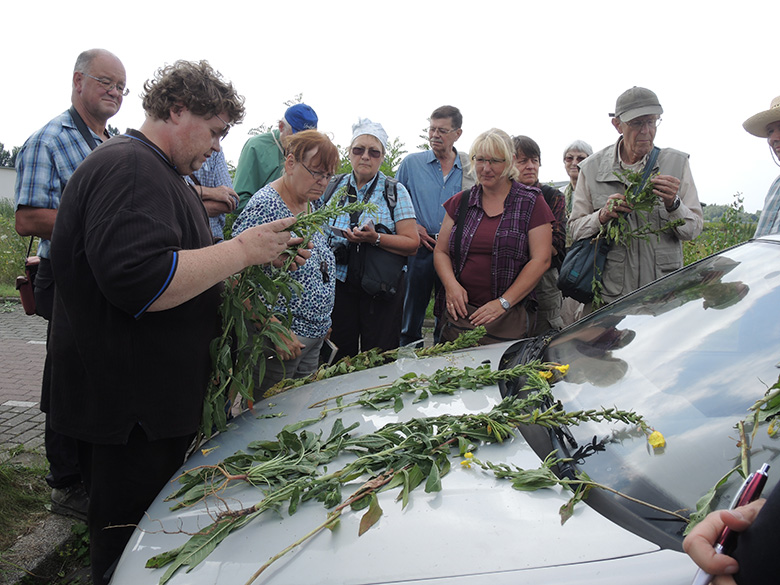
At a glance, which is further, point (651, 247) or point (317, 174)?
point (651, 247)

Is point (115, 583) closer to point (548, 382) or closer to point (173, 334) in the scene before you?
point (173, 334)

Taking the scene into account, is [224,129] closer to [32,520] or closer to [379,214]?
[379,214]

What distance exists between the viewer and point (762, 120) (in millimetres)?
3752

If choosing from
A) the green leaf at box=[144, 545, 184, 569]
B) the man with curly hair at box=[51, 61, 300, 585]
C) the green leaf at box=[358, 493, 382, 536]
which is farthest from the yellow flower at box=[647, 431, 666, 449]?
the man with curly hair at box=[51, 61, 300, 585]

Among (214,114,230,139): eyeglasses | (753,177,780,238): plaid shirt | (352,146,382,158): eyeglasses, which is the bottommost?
(753,177,780,238): plaid shirt

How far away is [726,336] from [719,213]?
598 cm

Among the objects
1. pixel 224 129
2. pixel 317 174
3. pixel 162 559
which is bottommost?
pixel 162 559

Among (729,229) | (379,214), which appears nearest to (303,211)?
(379,214)

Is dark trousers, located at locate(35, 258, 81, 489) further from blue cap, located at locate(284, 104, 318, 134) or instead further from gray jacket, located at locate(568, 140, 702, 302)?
gray jacket, located at locate(568, 140, 702, 302)

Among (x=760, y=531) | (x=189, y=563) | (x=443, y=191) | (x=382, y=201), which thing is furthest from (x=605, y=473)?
(x=443, y=191)

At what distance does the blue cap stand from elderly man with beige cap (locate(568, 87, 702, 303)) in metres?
2.12

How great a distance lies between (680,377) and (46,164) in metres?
3.23

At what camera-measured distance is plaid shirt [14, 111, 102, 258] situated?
311cm

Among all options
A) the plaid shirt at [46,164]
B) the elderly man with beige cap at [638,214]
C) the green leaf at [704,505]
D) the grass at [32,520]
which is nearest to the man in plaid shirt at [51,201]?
the plaid shirt at [46,164]
